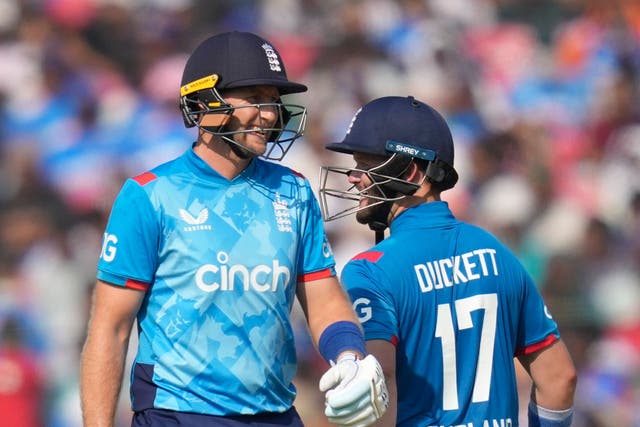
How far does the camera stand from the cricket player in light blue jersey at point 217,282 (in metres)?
3.41

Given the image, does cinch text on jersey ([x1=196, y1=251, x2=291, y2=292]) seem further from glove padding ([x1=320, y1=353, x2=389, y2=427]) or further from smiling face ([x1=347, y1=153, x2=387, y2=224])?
smiling face ([x1=347, y1=153, x2=387, y2=224])

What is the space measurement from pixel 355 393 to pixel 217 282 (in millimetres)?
610

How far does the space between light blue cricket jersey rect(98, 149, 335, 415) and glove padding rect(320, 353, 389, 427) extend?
36 centimetres

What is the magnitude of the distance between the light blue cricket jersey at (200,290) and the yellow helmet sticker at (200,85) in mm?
280

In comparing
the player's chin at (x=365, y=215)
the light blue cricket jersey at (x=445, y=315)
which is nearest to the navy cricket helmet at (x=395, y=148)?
the player's chin at (x=365, y=215)

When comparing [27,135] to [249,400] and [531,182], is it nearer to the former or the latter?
[531,182]

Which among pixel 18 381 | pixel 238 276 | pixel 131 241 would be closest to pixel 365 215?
pixel 238 276

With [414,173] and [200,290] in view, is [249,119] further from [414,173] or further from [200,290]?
[414,173]

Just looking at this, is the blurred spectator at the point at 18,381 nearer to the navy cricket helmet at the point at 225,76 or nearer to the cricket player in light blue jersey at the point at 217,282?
the cricket player in light blue jersey at the point at 217,282

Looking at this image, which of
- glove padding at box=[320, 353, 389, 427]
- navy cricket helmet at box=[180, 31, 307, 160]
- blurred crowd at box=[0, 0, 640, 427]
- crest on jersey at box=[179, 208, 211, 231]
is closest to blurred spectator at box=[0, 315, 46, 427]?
blurred crowd at box=[0, 0, 640, 427]

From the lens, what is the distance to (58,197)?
26.5 ft

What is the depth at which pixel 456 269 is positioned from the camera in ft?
12.5

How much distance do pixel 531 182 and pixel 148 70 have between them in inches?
124

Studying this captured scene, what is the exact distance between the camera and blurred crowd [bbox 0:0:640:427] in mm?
7773
